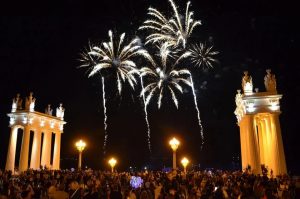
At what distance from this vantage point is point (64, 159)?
80.2 metres

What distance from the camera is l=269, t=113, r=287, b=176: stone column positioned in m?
36.8

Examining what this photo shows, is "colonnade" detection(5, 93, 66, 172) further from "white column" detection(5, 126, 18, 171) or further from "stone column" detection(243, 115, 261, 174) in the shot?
"stone column" detection(243, 115, 261, 174)

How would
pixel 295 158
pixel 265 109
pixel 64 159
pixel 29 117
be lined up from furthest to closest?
1. pixel 64 159
2. pixel 295 158
3. pixel 29 117
4. pixel 265 109

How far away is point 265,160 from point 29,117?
33180mm

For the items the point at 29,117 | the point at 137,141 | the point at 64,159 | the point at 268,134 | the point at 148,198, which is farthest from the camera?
the point at 137,141

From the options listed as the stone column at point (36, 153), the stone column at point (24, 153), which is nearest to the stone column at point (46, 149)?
the stone column at point (36, 153)

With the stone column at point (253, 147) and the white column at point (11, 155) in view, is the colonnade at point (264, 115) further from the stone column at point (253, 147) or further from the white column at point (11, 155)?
the white column at point (11, 155)

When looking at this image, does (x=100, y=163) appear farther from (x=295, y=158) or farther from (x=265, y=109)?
(x=265, y=109)

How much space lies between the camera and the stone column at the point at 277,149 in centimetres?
3684

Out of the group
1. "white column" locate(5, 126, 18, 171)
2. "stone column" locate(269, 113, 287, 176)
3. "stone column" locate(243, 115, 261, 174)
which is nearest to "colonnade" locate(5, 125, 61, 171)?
"white column" locate(5, 126, 18, 171)

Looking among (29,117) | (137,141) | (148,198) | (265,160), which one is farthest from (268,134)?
(137,141)

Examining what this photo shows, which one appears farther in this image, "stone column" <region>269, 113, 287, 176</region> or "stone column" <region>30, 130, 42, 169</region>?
"stone column" <region>30, 130, 42, 169</region>

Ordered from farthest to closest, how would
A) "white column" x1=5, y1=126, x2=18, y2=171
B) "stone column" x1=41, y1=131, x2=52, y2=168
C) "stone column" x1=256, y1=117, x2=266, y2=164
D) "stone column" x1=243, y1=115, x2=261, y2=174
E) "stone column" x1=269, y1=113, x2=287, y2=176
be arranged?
"stone column" x1=41, y1=131, x2=52, y2=168 < "white column" x1=5, y1=126, x2=18, y2=171 < "stone column" x1=256, y1=117, x2=266, y2=164 < "stone column" x1=269, y1=113, x2=287, y2=176 < "stone column" x1=243, y1=115, x2=261, y2=174

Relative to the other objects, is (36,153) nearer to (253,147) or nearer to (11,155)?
(11,155)
